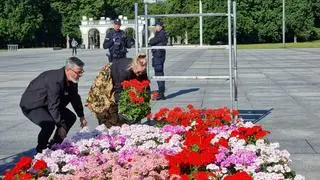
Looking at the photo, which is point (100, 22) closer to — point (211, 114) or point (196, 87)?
point (196, 87)

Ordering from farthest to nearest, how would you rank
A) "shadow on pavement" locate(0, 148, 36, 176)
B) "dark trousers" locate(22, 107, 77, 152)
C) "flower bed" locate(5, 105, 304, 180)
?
1. "shadow on pavement" locate(0, 148, 36, 176)
2. "dark trousers" locate(22, 107, 77, 152)
3. "flower bed" locate(5, 105, 304, 180)

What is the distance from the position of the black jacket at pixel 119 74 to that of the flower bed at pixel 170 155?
121 centimetres

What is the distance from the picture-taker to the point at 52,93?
233 inches

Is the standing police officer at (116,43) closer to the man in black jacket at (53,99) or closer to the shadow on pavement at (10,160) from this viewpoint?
the shadow on pavement at (10,160)

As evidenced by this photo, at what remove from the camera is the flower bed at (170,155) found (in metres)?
4.23

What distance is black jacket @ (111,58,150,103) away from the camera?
7.34 meters

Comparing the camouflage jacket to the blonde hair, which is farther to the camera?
the camouflage jacket

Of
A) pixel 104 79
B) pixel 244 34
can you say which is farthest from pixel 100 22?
pixel 104 79

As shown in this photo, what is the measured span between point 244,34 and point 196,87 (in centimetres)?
6635

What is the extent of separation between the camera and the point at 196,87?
16547 mm

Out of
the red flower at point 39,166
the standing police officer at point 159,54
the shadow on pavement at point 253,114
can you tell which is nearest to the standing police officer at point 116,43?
the standing police officer at point 159,54

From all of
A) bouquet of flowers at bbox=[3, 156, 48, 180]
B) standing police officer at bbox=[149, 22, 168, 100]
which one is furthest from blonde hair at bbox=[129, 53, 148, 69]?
standing police officer at bbox=[149, 22, 168, 100]

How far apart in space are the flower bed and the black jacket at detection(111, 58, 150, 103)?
1209 mm

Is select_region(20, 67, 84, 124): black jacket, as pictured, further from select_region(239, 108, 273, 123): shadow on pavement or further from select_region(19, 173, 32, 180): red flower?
select_region(239, 108, 273, 123): shadow on pavement
